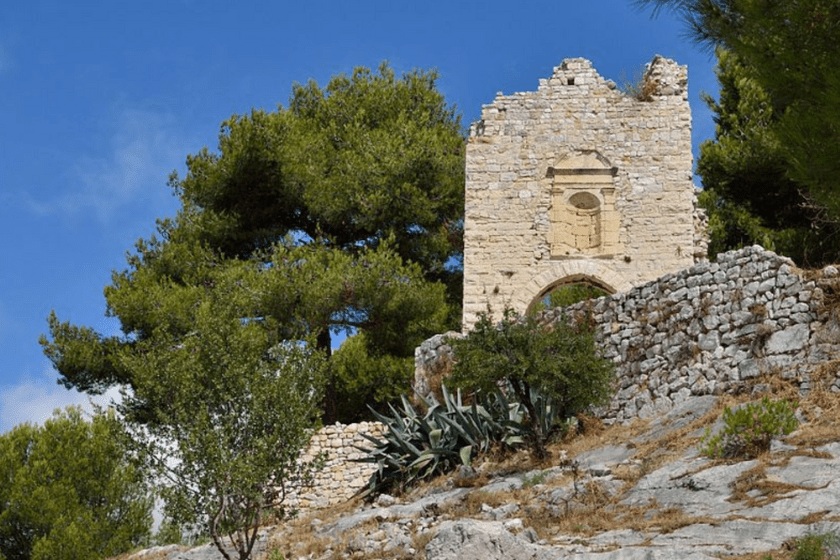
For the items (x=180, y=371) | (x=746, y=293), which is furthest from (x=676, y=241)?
(x=180, y=371)

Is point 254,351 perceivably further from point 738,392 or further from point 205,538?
point 738,392

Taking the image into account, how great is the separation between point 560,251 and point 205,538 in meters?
8.00

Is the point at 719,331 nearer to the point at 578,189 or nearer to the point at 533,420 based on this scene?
the point at 533,420

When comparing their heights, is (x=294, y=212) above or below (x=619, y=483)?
above

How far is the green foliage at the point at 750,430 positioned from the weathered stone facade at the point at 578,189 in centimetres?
822

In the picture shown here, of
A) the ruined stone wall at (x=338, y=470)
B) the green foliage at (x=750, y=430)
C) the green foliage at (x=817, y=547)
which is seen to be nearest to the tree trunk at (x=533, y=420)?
the green foliage at (x=750, y=430)

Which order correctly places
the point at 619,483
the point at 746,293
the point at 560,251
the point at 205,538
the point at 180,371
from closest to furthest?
the point at 619,483
the point at 180,371
the point at 746,293
the point at 205,538
the point at 560,251

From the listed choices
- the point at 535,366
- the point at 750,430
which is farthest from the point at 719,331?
the point at 750,430

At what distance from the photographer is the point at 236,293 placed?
21.2 metres

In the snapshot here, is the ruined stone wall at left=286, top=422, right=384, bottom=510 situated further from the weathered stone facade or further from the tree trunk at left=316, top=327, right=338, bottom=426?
the tree trunk at left=316, top=327, right=338, bottom=426

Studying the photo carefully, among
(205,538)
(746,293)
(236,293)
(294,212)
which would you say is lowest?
(205,538)

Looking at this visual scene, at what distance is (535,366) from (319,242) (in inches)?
422

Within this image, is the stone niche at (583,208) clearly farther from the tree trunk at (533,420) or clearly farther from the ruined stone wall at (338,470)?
the tree trunk at (533,420)

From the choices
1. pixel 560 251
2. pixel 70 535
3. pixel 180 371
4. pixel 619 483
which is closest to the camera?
pixel 619 483
